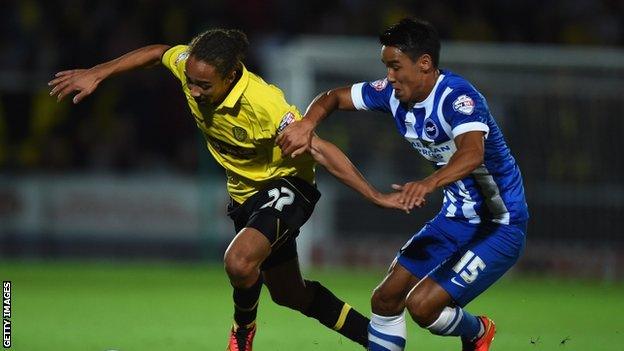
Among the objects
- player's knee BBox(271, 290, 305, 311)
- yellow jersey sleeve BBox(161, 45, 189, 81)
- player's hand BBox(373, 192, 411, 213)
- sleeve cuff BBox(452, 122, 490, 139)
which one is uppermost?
yellow jersey sleeve BBox(161, 45, 189, 81)

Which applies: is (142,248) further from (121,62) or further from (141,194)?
(121,62)

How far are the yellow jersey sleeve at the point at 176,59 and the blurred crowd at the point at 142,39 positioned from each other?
762 cm

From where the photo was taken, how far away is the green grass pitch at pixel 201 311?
26.1 ft

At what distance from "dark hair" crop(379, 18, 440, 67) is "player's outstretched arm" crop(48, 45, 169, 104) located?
1516 mm

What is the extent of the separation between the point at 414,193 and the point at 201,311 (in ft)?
14.9

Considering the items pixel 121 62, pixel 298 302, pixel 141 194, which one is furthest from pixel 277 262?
pixel 141 194

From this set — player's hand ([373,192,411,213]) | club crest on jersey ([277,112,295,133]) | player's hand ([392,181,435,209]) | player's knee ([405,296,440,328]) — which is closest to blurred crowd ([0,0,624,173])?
club crest on jersey ([277,112,295,133])

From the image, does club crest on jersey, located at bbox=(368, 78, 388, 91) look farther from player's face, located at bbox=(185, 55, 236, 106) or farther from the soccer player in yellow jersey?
player's face, located at bbox=(185, 55, 236, 106)

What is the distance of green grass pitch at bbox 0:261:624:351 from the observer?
7.96 meters

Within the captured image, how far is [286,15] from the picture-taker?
16750mm

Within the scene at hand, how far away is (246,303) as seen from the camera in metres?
6.86

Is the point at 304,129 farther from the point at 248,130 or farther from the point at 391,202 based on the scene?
the point at 391,202

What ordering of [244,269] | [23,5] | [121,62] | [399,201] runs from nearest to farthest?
[399,201]
[244,269]
[121,62]
[23,5]

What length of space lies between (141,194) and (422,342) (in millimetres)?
6957
